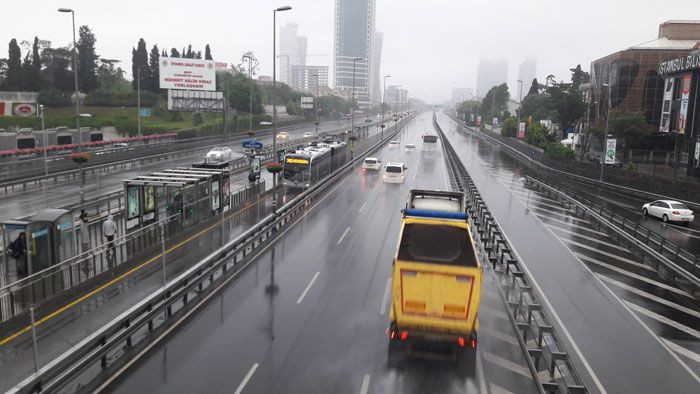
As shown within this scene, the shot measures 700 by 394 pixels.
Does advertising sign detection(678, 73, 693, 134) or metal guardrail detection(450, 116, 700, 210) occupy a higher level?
advertising sign detection(678, 73, 693, 134)

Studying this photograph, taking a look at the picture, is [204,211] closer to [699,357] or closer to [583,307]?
[583,307]

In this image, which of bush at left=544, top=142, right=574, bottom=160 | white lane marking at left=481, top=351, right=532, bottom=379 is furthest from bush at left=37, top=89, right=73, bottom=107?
white lane marking at left=481, top=351, right=532, bottom=379

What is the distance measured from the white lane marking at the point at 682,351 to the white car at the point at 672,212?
2121 cm

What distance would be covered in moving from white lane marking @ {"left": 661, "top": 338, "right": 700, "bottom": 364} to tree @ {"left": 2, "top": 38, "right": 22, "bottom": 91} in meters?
104

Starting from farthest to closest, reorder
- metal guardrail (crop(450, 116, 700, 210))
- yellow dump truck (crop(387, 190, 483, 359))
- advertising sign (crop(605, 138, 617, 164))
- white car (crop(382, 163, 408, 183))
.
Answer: advertising sign (crop(605, 138, 617, 164)), white car (crop(382, 163, 408, 183)), metal guardrail (crop(450, 116, 700, 210)), yellow dump truck (crop(387, 190, 483, 359))

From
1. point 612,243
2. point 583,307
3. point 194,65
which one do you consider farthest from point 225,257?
point 194,65

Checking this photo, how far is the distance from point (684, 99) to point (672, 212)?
91.8 ft

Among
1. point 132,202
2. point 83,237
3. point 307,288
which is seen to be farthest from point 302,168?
point 307,288

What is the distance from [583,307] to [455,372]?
7478 mm

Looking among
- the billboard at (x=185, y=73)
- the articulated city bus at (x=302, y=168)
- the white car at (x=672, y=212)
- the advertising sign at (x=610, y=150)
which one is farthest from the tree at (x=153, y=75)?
the white car at (x=672, y=212)

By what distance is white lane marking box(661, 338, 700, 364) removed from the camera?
13.7 metres

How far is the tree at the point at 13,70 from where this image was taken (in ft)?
291

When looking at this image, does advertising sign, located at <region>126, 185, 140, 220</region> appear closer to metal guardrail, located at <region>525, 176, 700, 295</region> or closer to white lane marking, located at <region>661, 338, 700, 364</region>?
white lane marking, located at <region>661, 338, 700, 364</region>

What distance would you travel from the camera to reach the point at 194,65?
92.9m
